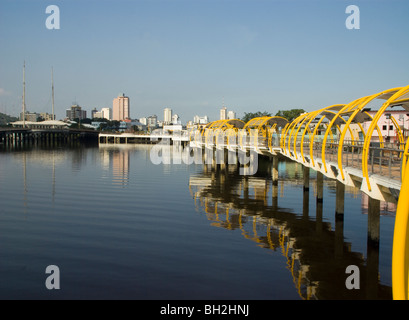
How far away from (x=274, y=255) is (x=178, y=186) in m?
18.3

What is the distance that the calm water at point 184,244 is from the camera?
11414mm

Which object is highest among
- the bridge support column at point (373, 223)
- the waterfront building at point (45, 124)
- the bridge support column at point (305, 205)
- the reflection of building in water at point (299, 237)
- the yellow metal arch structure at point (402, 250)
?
the waterfront building at point (45, 124)

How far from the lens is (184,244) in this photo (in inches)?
618

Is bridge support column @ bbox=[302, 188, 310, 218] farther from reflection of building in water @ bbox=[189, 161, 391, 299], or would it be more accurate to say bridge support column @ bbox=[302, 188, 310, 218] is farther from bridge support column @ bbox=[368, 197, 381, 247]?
bridge support column @ bbox=[368, 197, 381, 247]

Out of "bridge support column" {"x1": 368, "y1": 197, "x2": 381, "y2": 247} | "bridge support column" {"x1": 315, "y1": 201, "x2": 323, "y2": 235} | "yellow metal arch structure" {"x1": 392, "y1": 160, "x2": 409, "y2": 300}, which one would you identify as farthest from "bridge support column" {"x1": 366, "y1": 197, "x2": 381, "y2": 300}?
"yellow metal arch structure" {"x1": 392, "y1": 160, "x2": 409, "y2": 300}

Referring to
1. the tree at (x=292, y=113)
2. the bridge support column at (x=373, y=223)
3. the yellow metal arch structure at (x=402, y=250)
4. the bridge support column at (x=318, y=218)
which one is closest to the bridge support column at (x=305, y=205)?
the bridge support column at (x=318, y=218)

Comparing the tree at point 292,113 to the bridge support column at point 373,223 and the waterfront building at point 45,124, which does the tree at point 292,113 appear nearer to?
the bridge support column at point 373,223

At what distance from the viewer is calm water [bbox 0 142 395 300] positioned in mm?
11414

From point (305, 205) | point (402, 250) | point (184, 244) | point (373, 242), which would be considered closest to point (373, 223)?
point (373, 242)

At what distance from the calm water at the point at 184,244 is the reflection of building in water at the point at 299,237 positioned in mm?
51

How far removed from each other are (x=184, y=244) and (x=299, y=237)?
5.25 metres

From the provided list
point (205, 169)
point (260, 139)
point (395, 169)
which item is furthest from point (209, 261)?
point (205, 169)

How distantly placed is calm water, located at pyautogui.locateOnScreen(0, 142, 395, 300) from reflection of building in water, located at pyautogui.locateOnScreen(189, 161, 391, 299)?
0.05 m
